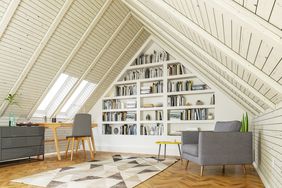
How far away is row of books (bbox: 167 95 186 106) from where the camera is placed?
5505 mm

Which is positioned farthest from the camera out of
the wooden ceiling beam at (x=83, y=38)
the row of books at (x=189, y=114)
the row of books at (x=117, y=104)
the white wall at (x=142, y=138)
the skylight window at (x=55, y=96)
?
the row of books at (x=117, y=104)

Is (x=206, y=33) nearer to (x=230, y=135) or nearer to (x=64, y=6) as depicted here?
(x=230, y=135)

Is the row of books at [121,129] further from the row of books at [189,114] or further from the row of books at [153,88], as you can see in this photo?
the row of books at [189,114]

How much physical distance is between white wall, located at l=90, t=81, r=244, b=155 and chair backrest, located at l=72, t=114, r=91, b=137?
56.1 inches

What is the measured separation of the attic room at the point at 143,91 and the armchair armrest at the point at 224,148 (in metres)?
0.01

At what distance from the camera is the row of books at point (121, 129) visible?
6.00m

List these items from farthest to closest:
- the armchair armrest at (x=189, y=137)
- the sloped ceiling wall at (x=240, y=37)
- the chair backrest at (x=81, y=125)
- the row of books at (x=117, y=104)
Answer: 1. the row of books at (x=117, y=104)
2. the chair backrest at (x=81, y=125)
3. the armchair armrest at (x=189, y=137)
4. the sloped ceiling wall at (x=240, y=37)

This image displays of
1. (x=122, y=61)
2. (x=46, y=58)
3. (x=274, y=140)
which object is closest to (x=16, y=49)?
(x=46, y=58)

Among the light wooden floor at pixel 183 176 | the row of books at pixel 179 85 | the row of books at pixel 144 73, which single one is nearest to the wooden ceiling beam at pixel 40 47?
the light wooden floor at pixel 183 176

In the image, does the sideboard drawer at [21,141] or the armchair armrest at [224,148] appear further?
the sideboard drawer at [21,141]

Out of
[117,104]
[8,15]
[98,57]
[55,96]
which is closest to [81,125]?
[55,96]

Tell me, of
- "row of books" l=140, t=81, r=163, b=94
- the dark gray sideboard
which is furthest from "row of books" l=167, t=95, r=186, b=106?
the dark gray sideboard

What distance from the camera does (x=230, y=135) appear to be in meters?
3.37

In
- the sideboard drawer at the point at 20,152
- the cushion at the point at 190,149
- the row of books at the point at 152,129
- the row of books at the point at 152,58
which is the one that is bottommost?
the sideboard drawer at the point at 20,152
